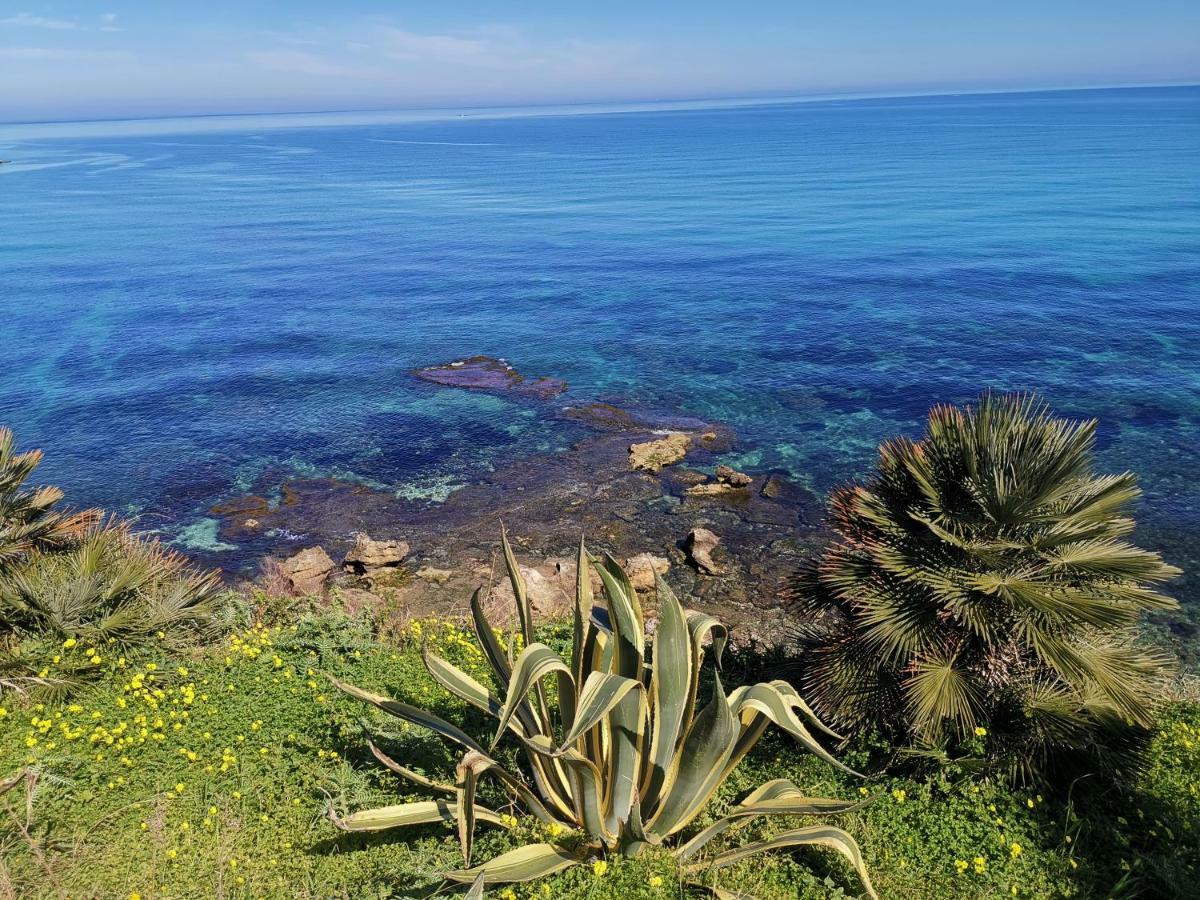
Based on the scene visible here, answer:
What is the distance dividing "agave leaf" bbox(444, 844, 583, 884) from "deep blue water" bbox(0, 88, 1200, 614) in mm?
14914

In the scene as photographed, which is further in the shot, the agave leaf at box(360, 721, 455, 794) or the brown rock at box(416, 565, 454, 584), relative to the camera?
the brown rock at box(416, 565, 454, 584)

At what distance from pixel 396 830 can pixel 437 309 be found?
3312cm

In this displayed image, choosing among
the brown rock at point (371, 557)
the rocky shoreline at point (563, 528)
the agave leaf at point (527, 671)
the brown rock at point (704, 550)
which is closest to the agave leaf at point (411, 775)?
the agave leaf at point (527, 671)

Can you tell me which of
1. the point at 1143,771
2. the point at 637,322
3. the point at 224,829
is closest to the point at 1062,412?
the point at 637,322

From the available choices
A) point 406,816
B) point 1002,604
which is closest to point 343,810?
point 406,816

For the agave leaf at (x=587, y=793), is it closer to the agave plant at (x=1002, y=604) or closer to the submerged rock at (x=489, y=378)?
the agave plant at (x=1002, y=604)

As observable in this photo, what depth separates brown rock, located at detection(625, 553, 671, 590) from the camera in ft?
49.1

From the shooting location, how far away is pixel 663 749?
5629 millimetres

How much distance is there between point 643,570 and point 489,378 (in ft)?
47.0

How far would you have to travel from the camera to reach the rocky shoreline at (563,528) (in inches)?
605

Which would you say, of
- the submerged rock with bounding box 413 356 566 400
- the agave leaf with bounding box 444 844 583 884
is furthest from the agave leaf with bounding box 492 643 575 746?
the submerged rock with bounding box 413 356 566 400

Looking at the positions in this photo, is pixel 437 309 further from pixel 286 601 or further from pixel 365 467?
pixel 286 601

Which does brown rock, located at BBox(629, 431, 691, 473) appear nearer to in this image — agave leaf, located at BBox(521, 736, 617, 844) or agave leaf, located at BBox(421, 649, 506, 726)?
agave leaf, located at BBox(421, 649, 506, 726)

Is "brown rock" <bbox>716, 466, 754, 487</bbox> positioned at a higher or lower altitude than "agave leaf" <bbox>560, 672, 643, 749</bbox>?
lower
